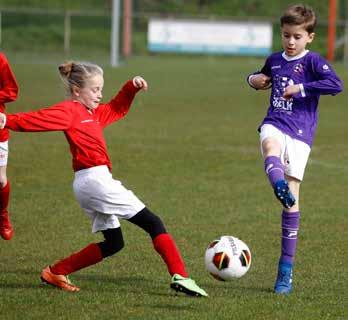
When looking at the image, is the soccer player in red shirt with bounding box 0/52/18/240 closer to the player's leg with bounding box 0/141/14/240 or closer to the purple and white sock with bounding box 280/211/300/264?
the player's leg with bounding box 0/141/14/240

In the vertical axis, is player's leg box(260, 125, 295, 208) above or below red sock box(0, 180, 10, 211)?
above

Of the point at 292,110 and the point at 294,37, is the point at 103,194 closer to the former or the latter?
the point at 292,110

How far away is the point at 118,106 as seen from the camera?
23.1 ft

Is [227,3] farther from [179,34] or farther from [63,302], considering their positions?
[63,302]

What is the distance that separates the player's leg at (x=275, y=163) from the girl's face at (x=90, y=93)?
1212 mm

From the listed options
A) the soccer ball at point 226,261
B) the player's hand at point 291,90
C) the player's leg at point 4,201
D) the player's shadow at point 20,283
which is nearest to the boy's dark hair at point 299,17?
the player's hand at point 291,90

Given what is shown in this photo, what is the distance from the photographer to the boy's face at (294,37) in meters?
7.09

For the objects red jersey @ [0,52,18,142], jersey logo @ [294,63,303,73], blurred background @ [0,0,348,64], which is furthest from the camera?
blurred background @ [0,0,348,64]

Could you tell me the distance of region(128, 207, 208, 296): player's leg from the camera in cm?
657

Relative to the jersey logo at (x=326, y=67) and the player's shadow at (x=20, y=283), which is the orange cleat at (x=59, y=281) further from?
the jersey logo at (x=326, y=67)

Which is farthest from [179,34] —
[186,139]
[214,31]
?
[186,139]

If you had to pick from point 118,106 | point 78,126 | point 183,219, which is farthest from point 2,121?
point 183,219

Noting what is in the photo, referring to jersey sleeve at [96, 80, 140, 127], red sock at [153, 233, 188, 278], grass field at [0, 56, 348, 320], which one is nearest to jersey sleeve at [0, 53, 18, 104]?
grass field at [0, 56, 348, 320]

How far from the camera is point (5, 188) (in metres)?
Answer: 9.20
